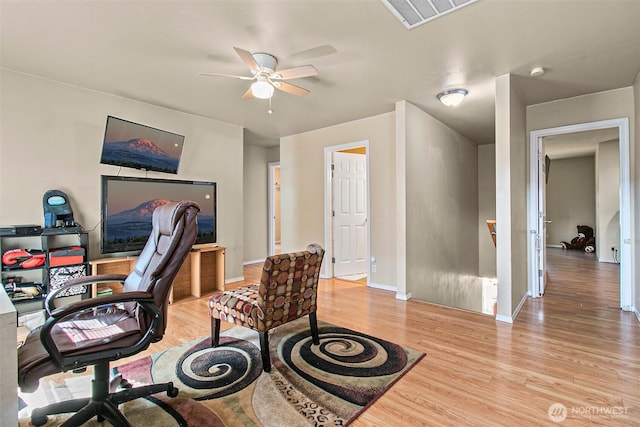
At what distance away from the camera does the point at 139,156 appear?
364cm

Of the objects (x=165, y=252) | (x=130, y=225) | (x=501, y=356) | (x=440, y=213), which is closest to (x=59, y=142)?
(x=130, y=225)

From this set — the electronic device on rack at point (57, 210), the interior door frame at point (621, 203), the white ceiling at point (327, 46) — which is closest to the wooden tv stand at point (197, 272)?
the electronic device on rack at point (57, 210)

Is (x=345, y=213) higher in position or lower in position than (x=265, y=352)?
higher

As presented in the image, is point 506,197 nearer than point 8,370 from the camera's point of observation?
No

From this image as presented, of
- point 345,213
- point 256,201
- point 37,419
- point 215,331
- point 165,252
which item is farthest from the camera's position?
point 256,201

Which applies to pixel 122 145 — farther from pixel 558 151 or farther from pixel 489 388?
pixel 558 151

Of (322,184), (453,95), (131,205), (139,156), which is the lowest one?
(131,205)

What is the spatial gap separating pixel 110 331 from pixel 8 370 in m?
0.47

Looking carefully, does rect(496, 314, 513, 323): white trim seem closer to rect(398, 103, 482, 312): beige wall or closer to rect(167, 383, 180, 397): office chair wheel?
rect(398, 103, 482, 312): beige wall

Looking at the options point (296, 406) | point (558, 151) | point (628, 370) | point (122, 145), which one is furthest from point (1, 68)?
point (558, 151)

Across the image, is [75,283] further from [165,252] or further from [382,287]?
[382,287]

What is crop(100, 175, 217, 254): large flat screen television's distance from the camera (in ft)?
11.1

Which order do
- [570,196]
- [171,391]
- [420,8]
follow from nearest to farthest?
[171,391]
[420,8]
[570,196]

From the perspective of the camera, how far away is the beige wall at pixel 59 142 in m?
2.92
